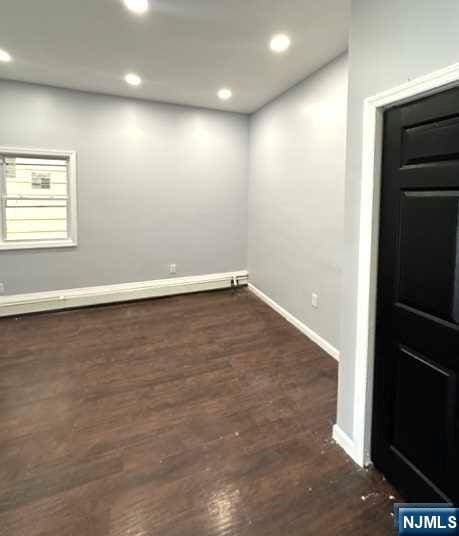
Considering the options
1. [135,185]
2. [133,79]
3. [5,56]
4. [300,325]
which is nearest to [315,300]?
[300,325]

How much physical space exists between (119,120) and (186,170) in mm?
1057

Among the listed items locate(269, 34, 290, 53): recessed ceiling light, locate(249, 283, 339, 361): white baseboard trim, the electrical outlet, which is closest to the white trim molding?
locate(249, 283, 339, 361): white baseboard trim

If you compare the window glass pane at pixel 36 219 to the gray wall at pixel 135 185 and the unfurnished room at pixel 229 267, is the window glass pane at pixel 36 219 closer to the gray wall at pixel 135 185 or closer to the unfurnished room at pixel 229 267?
the unfurnished room at pixel 229 267

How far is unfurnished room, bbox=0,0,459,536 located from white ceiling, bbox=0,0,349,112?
2 cm

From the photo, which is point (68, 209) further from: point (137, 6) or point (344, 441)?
point (344, 441)

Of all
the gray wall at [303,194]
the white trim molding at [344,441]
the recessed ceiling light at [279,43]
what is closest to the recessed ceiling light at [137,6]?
the recessed ceiling light at [279,43]

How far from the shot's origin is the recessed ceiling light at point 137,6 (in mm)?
2127

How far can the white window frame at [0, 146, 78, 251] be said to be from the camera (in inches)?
146

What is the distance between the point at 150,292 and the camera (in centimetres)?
449

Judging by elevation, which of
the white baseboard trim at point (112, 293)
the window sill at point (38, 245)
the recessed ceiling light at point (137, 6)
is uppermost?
the recessed ceiling light at point (137, 6)

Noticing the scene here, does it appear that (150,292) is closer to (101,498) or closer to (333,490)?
(101,498)

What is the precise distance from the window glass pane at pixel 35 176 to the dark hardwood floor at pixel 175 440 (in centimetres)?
174

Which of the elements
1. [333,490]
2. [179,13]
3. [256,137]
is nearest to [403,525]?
[333,490]

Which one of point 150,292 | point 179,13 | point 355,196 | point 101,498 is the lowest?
point 101,498
